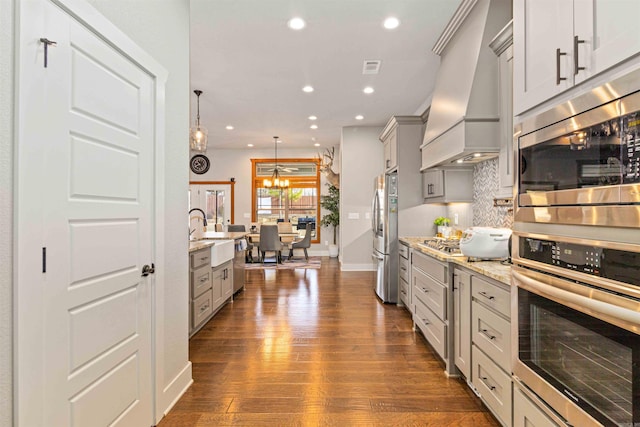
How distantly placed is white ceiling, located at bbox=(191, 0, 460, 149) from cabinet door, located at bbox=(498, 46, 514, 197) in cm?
89

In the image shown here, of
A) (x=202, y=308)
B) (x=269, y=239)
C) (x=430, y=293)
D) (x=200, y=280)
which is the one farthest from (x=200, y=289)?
(x=269, y=239)

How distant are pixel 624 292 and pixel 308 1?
115 inches

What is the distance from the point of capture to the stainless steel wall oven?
94 centimetres

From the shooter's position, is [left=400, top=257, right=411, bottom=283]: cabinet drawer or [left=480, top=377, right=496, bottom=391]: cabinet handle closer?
[left=480, top=377, right=496, bottom=391]: cabinet handle

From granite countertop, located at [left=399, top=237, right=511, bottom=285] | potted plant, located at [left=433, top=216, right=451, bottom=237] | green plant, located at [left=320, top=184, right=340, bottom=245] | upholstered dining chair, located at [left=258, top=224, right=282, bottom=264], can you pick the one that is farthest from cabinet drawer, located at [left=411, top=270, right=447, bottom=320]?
Result: green plant, located at [left=320, top=184, right=340, bottom=245]

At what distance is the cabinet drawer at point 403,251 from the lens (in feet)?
12.6

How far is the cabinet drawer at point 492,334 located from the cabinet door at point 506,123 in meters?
0.88

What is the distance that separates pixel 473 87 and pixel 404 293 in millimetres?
2532

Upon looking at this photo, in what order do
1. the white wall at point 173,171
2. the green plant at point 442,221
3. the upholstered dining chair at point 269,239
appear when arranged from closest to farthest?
the white wall at point 173,171
the green plant at point 442,221
the upholstered dining chair at point 269,239

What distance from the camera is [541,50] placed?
4.40 ft

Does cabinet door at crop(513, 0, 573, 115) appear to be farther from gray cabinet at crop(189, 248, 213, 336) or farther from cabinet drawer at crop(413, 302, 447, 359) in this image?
gray cabinet at crop(189, 248, 213, 336)

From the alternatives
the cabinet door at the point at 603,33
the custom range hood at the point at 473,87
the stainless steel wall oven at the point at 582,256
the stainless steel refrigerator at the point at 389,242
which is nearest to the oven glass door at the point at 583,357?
the stainless steel wall oven at the point at 582,256

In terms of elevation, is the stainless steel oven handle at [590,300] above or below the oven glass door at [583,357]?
above

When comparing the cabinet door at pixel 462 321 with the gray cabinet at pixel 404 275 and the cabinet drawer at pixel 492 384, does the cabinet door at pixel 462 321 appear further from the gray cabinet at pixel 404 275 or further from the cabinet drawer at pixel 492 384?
the gray cabinet at pixel 404 275
